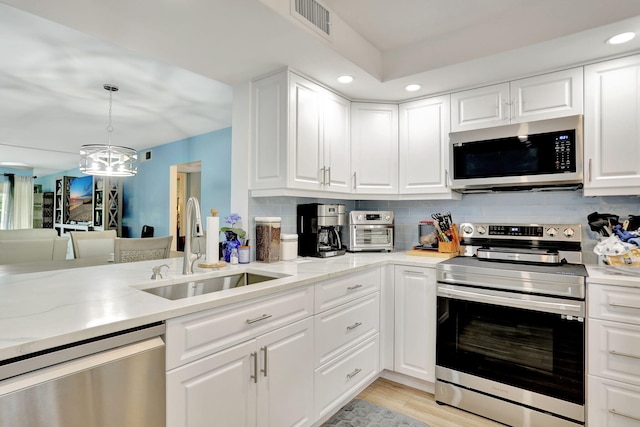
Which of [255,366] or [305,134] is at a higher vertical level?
[305,134]

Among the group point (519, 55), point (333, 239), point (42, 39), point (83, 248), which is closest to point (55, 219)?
point (83, 248)

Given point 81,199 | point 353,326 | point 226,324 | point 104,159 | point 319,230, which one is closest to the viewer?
point 226,324

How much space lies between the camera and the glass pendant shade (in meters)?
3.70

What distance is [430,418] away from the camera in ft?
6.63

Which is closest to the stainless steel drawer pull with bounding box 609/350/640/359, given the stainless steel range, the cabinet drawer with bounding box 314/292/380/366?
the stainless steel range

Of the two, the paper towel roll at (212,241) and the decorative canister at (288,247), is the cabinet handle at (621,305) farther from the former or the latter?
the paper towel roll at (212,241)

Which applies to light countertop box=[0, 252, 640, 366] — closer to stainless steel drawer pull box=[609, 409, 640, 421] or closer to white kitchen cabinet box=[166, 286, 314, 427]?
white kitchen cabinet box=[166, 286, 314, 427]

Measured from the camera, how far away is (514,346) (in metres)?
1.93

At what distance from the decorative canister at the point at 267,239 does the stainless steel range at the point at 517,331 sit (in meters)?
1.08

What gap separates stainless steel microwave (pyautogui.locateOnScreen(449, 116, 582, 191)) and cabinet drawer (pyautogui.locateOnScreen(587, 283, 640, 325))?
2.29 feet

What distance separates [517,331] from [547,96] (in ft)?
4.89

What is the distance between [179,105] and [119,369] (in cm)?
332

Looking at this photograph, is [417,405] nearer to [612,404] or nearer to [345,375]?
[345,375]

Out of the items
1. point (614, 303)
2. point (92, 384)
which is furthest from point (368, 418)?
point (92, 384)
